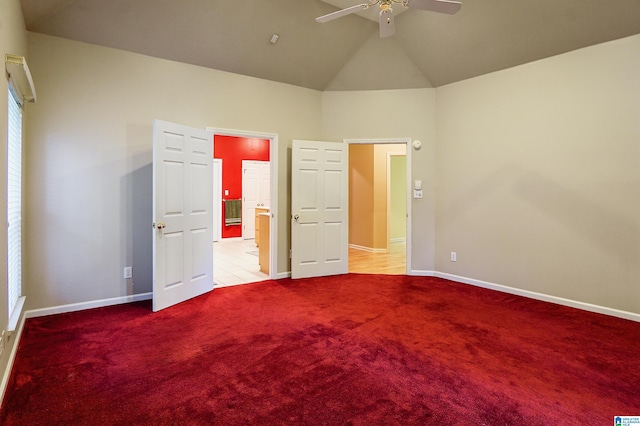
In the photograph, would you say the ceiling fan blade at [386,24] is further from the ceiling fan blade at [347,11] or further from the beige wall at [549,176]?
the beige wall at [549,176]

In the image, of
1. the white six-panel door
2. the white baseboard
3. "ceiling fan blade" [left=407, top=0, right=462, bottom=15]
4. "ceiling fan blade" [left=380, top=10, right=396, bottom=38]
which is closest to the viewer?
"ceiling fan blade" [left=407, top=0, right=462, bottom=15]

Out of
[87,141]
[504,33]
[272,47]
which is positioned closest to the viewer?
[87,141]

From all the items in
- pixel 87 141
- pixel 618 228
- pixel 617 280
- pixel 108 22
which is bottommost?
pixel 617 280

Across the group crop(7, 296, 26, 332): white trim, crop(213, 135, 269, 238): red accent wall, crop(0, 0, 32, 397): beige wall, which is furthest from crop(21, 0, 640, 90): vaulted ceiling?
crop(213, 135, 269, 238): red accent wall

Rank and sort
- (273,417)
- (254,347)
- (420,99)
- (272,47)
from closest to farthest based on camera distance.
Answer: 1. (273,417)
2. (254,347)
3. (272,47)
4. (420,99)

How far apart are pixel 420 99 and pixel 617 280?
10.5ft

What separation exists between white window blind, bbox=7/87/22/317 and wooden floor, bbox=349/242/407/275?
4.04 m

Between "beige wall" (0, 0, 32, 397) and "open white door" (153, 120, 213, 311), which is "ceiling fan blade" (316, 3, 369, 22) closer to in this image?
"open white door" (153, 120, 213, 311)

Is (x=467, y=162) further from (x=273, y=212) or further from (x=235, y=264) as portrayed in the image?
(x=235, y=264)

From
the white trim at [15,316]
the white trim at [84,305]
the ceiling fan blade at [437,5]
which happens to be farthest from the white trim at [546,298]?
the white trim at [15,316]

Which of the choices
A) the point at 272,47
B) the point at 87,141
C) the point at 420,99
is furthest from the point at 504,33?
the point at 87,141

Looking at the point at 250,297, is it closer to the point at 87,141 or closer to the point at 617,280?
the point at 87,141

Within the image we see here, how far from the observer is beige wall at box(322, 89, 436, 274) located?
16.5 ft

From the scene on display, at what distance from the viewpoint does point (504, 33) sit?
3.80 metres
